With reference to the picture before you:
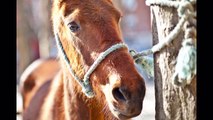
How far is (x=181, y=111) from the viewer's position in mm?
1629

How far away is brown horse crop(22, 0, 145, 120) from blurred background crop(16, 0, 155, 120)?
20.0ft

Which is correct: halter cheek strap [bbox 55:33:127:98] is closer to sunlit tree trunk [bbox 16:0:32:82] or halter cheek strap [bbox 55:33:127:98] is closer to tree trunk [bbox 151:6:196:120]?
tree trunk [bbox 151:6:196:120]

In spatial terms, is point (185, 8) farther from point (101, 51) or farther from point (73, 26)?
point (73, 26)

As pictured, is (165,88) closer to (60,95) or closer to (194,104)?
(194,104)

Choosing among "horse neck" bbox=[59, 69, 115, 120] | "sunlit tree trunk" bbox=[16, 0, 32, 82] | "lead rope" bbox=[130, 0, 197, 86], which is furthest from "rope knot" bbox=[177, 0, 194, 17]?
"sunlit tree trunk" bbox=[16, 0, 32, 82]

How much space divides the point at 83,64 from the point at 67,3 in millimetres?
320

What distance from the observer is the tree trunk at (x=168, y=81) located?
1.60 metres

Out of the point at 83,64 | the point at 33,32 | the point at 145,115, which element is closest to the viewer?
the point at 83,64

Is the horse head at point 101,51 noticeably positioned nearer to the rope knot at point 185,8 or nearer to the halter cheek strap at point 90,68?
the halter cheek strap at point 90,68

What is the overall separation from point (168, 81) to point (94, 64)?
14.7 inches

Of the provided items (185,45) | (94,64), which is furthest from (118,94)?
(185,45)

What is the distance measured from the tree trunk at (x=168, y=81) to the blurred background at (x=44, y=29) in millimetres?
6594

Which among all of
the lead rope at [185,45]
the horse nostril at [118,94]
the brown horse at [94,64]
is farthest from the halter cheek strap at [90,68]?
the lead rope at [185,45]
